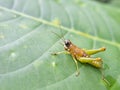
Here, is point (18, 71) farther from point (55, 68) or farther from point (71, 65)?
point (71, 65)

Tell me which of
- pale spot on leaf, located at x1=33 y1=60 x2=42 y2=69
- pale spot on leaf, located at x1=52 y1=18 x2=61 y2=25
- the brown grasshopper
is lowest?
the brown grasshopper

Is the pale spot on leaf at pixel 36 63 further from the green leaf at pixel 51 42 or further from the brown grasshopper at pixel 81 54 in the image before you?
A: the brown grasshopper at pixel 81 54

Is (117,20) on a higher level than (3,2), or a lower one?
lower

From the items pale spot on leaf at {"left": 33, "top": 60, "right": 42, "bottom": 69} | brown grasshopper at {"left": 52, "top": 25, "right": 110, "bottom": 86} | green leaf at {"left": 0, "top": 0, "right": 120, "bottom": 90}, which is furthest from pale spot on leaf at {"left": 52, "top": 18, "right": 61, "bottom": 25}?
pale spot on leaf at {"left": 33, "top": 60, "right": 42, "bottom": 69}

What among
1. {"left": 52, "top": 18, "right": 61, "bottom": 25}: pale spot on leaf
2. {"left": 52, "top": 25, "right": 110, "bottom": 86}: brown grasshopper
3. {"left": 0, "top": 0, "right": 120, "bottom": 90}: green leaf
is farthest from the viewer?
{"left": 52, "top": 18, "right": 61, "bottom": 25}: pale spot on leaf

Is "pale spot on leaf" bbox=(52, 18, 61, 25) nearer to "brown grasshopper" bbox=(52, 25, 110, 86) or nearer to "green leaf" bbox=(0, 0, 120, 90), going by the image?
"green leaf" bbox=(0, 0, 120, 90)

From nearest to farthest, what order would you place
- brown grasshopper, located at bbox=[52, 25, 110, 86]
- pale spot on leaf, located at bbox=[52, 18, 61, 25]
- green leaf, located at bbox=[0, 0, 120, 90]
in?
1. green leaf, located at bbox=[0, 0, 120, 90]
2. brown grasshopper, located at bbox=[52, 25, 110, 86]
3. pale spot on leaf, located at bbox=[52, 18, 61, 25]

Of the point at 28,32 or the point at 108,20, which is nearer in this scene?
the point at 28,32

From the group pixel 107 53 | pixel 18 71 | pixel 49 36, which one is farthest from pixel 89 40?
pixel 18 71
